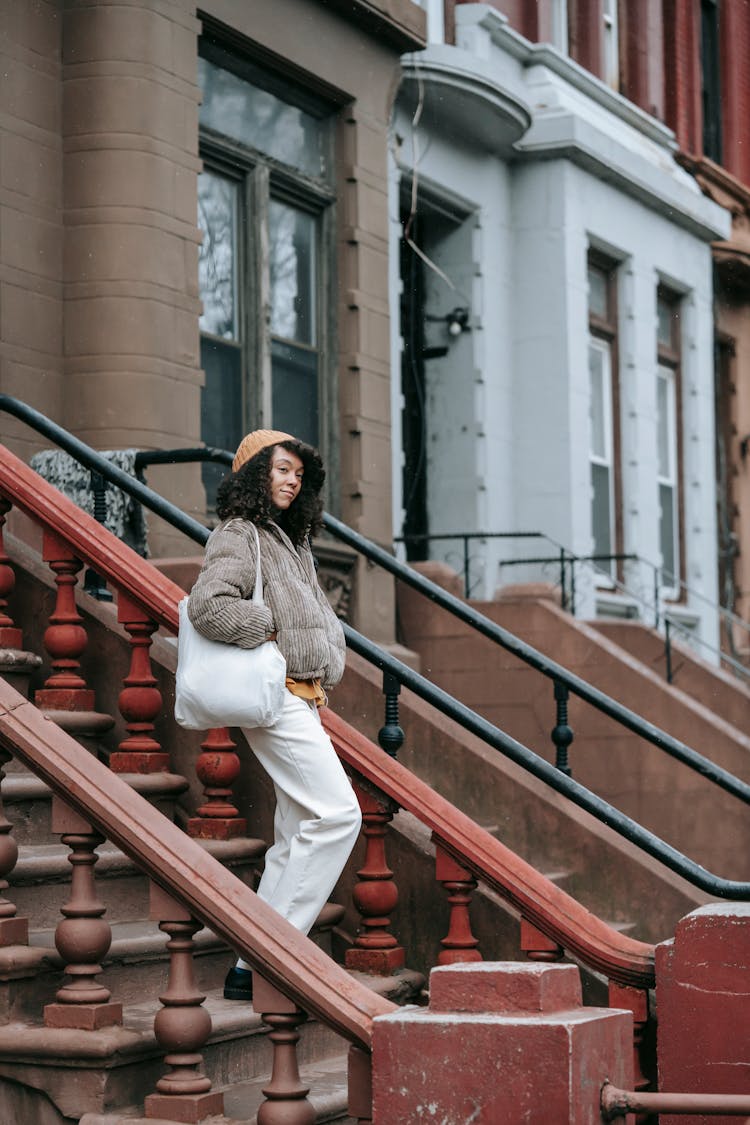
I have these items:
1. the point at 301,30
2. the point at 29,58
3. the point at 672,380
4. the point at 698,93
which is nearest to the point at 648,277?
the point at 672,380

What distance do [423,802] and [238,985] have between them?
3.15 feet

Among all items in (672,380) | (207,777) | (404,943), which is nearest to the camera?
(207,777)

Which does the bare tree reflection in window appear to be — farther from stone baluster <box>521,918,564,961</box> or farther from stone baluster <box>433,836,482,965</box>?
stone baluster <box>521,918,564,961</box>

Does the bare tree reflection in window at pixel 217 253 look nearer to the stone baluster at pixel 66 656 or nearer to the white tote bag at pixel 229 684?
the stone baluster at pixel 66 656

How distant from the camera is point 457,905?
21.1 feet

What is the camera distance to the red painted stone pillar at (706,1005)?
5766mm

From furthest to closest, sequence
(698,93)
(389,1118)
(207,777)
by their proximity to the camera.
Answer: (698,93), (207,777), (389,1118)

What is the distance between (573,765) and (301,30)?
4.75 metres

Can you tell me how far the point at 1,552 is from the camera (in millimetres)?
6992

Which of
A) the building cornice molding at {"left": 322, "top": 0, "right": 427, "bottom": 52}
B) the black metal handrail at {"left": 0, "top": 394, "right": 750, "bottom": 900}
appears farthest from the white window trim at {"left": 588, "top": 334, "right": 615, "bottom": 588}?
the black metal handrail at {"left": 0, "top": 394, "right": 750, "bottom": 900}

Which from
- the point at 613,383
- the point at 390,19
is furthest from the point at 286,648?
the point at 613,383

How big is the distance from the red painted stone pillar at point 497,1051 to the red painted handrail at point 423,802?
1.40m

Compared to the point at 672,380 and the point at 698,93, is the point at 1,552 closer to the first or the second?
the point at 672,380

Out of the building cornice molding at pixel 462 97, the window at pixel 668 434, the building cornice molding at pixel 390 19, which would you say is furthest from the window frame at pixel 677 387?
the building cornice molding at pixel 390 19
